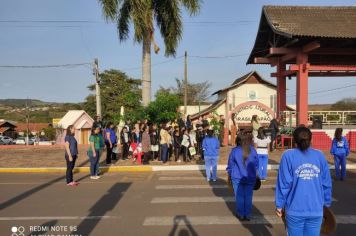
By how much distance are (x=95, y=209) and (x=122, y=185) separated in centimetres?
297

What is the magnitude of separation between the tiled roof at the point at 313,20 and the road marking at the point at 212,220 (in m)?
12.8

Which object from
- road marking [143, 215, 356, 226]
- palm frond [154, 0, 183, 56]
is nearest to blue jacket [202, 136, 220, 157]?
road marking [143, 215, 356, 226]

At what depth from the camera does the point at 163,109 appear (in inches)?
715

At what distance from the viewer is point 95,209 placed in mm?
8117

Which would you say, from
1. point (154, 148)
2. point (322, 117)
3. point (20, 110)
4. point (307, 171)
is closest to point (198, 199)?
point (307, 171)

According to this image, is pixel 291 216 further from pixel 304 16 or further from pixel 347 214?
pixel 304 16

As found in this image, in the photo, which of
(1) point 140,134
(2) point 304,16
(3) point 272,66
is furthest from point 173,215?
(3) point 272,66

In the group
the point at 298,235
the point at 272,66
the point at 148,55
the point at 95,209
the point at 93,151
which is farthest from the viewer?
the point at 272,66

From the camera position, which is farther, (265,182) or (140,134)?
(140,134)

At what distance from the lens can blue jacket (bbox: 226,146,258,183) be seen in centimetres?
716

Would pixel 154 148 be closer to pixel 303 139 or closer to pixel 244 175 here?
pixel 244 175

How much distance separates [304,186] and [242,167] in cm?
301

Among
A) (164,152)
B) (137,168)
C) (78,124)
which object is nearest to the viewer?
(137,168)

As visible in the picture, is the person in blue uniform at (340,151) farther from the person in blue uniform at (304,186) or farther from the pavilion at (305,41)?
the pavilion at (305,41)
